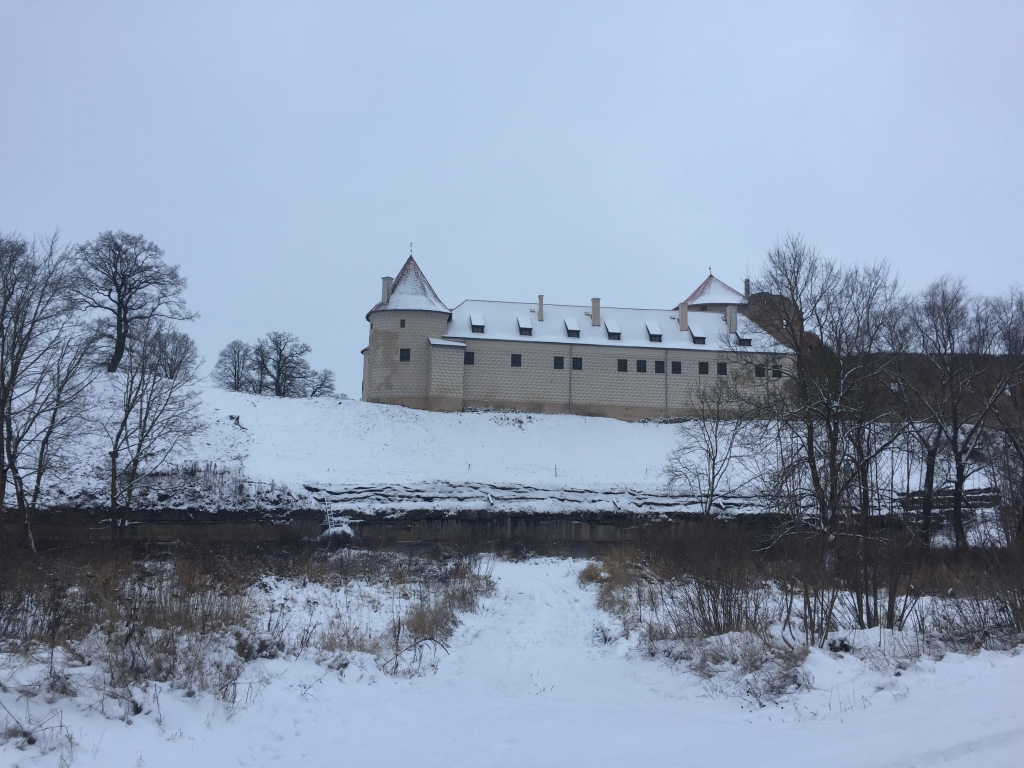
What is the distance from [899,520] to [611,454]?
92.2ft

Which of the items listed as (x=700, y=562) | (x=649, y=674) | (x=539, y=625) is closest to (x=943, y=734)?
(x=649, y=674)

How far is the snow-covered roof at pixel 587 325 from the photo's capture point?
4856 cm

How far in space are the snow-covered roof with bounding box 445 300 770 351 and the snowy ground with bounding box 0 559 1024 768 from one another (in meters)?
38.7

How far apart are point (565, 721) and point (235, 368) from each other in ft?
196

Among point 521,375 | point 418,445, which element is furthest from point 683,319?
point 418,445

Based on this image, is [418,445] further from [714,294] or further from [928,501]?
[714,294]

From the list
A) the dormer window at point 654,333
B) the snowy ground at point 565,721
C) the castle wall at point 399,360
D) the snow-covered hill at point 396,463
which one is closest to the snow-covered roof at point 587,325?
the dormer window at point 654,333

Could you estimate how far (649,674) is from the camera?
9930 mm

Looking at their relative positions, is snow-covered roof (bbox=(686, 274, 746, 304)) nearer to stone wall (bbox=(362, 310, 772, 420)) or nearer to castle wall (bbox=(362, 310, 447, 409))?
stone wall (bbox=(362, 310, 772, 420))

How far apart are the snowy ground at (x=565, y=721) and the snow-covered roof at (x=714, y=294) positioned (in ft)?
166

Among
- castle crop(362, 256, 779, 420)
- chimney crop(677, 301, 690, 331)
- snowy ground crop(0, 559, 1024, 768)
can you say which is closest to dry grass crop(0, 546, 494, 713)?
snowy ground crop(0, 559, 1024, 768)

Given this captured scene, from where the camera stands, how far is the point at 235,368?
61.9 m

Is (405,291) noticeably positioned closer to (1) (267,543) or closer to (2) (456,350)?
(2) (456,350)

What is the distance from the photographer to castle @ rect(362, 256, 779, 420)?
150ft
